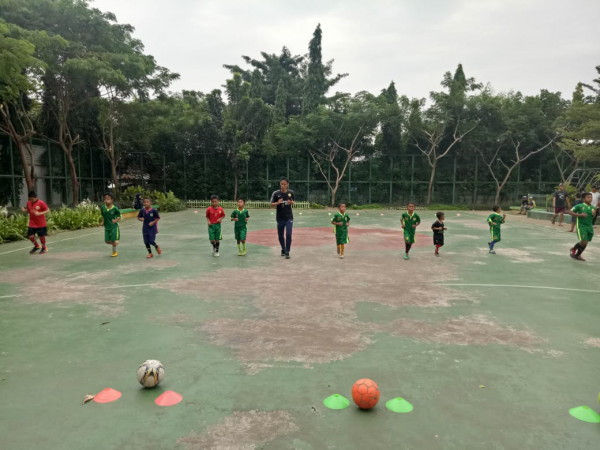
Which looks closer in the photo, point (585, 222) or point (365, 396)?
point (365, 396)

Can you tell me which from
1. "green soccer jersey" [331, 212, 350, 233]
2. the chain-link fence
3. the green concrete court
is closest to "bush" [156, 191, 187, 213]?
the chain-link fence

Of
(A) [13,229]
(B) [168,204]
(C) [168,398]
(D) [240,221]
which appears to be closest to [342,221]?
(D) [240,221]

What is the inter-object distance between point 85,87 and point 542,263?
2096 cm

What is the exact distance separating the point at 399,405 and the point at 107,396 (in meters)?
2.32

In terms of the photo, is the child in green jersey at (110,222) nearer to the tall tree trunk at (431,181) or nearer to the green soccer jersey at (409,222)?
the green soccer jersey at (409,222)

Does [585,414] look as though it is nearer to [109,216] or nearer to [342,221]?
[342,221]

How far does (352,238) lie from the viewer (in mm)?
13961

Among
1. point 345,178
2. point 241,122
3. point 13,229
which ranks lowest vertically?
point 13,229

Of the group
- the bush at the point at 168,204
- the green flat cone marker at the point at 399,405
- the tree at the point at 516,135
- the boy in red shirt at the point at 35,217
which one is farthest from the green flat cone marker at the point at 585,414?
the tree at the point at 516,135

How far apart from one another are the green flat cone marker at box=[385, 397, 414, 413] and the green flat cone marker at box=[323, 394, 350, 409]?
0.32m

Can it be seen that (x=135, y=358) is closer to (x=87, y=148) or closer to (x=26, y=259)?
(x=26, y=259)

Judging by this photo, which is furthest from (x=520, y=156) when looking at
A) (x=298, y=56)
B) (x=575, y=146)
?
(x=298, y=56)

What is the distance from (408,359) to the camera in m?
4.10

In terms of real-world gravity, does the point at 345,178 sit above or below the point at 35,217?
above
